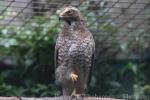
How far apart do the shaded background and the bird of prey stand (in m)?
0.59

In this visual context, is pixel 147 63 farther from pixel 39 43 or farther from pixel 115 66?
pixel 39 43

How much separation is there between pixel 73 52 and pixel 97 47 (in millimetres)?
1757

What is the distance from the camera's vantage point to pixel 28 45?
20.7ft

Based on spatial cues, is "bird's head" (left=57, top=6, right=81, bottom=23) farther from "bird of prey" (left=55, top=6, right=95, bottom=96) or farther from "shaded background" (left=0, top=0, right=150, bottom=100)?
"shaded background" (left=0, top=0, right=150, bottom=100)

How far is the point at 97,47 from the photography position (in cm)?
641

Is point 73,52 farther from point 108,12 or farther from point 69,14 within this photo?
point 108,12

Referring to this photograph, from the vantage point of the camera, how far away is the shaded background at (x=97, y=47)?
18.0ft

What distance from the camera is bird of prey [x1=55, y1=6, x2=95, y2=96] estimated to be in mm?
4688

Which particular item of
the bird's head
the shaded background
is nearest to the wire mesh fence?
the shaded background

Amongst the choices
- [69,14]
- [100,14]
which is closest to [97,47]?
[100,14]

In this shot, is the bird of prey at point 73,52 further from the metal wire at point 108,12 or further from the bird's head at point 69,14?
the metal wire at point 108,12

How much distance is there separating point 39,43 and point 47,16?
82 cm

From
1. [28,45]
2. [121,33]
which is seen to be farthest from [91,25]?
[28,45]

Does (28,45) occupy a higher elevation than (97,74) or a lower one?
higher
